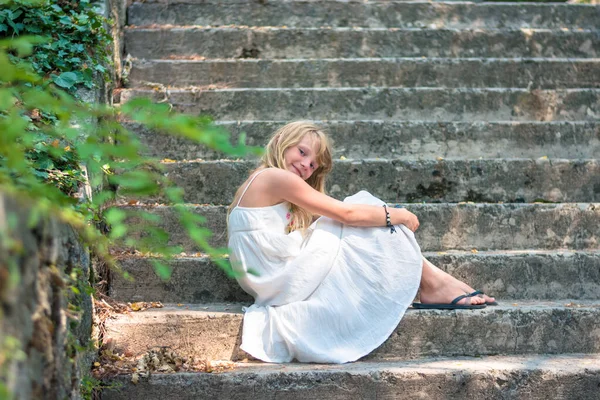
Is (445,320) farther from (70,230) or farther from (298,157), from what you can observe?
(70,230)

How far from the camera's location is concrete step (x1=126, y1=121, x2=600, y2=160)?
4340 mm

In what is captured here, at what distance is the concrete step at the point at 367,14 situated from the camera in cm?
566

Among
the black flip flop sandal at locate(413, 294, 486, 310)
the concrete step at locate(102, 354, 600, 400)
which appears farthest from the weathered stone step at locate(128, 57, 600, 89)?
the concrete step at locate(102, 354, 600, 400)

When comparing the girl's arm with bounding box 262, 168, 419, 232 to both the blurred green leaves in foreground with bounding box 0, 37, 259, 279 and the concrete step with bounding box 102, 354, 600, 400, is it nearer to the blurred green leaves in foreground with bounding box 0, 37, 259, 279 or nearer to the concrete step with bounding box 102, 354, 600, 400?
the concrete step with bounding box 102, 354, 600, 400

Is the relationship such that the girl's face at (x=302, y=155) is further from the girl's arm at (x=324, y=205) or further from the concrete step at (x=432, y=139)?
the concrete step at (x=432, y=139)

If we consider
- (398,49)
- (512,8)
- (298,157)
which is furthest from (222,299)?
(512,8)

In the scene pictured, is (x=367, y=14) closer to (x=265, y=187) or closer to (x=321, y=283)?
(x=265, y=187)

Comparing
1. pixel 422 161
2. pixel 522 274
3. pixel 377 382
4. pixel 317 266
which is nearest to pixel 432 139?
pixel 422 161

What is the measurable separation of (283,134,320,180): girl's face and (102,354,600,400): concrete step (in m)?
0.99

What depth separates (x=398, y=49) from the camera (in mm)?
5477

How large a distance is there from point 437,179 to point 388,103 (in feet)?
2.80

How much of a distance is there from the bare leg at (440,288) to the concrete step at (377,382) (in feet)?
1.21

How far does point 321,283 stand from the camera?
330 centimetres

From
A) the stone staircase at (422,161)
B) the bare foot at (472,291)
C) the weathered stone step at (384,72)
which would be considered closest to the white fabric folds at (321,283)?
the stone staircase at (422,161)
